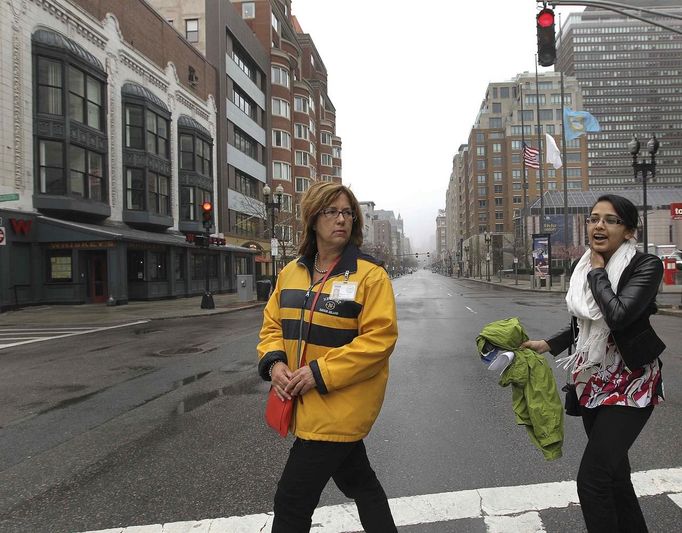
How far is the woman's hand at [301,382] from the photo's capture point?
6.70ft

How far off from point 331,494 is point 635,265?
2.52 meters

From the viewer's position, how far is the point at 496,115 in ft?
373

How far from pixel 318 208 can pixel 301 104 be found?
179 ft

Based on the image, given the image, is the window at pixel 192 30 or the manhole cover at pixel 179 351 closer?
the manhole cover at pixel 179 351

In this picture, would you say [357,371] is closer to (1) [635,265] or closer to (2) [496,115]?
(1) [635,265]

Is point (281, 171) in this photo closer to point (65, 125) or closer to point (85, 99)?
point (85, 99)

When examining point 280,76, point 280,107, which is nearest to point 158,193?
point 280,107

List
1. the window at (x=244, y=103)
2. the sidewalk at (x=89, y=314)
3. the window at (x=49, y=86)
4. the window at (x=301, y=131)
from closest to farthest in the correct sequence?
the sidewalk at (x=89, y=314)
the window at (x=49, y=86)
the window at (x=244, y=103)
the window at (x=301, y=131)

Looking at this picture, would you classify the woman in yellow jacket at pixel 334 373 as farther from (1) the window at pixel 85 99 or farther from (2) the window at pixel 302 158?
(2) the window at pixel 302 158

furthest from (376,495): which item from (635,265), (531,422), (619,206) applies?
(619,206)

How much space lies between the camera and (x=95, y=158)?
22688mm

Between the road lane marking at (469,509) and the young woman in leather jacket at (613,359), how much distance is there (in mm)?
719

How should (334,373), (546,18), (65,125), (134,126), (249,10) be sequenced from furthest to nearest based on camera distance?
(249,10) → (134,126) → (65,125) → (546,18) → (334,373)

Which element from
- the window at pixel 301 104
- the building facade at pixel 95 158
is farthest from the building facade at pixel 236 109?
the window at pixel 301 104
